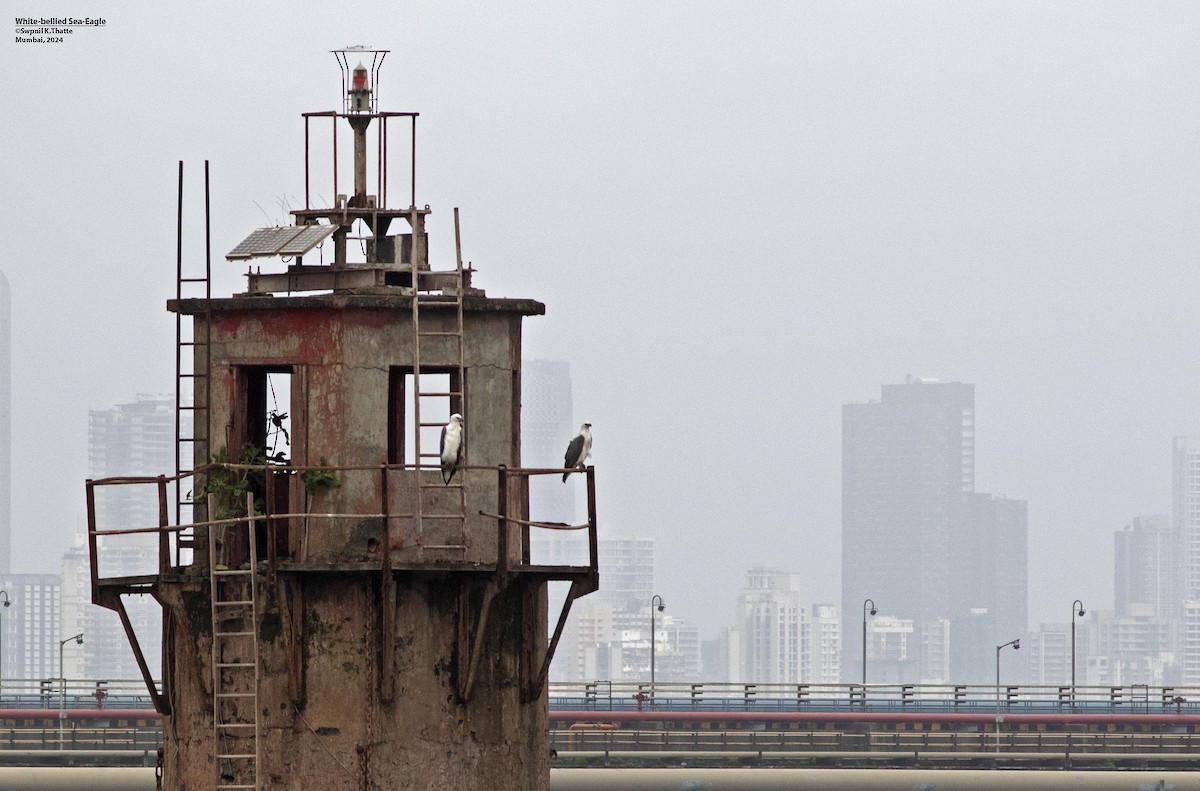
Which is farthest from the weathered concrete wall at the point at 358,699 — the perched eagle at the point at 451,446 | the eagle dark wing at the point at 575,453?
the eagle dark wing at the point at 575,453

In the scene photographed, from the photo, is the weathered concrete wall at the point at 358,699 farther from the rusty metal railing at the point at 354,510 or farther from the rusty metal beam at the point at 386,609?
the rusty metal railing at the point at 354,510

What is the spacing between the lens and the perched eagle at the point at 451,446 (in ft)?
70.2

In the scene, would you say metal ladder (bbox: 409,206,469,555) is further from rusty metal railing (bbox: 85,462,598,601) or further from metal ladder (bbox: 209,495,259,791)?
metal ladder (bbox: 209,495,259,791)

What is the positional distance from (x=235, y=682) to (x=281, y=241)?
369 cm

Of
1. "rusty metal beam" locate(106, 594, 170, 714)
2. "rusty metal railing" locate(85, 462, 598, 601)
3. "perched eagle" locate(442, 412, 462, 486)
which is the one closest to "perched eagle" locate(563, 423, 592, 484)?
"rusty metal railing" locate(85, 462, 598, 601)

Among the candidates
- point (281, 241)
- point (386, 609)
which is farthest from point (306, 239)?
point (386, 609)

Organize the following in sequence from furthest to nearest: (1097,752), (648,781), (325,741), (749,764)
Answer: (1097,752)
(749,764)
(648,781)
(325,741)

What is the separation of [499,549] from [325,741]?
2.09 metres

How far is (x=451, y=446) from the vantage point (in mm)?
21391

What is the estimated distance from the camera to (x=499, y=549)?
854 inches

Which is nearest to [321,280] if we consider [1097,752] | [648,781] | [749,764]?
[648,781]

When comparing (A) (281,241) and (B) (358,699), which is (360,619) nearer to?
(B) (358,699)

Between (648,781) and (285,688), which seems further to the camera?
(648,781)

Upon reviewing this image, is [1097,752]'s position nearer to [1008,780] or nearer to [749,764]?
[749,764]
